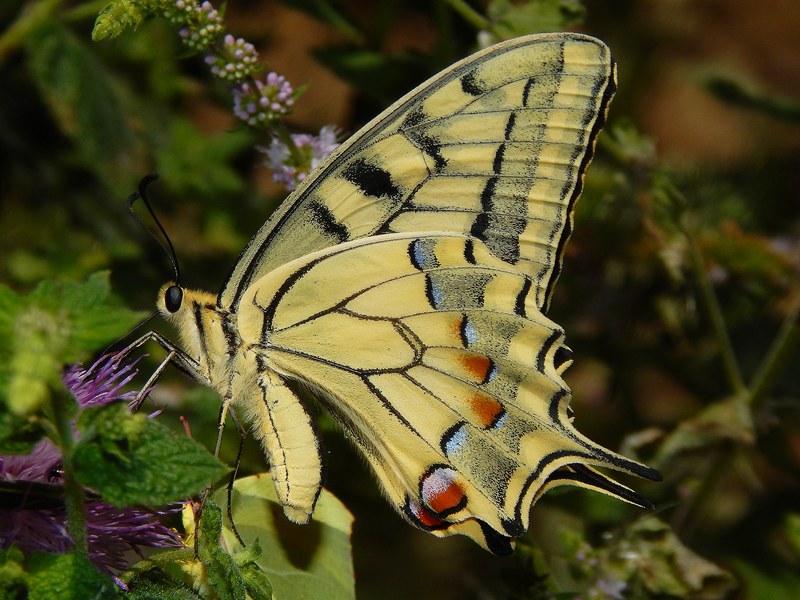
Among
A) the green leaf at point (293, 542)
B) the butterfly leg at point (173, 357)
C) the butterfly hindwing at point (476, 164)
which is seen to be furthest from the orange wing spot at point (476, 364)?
the butterfly leg at point (173, 357)

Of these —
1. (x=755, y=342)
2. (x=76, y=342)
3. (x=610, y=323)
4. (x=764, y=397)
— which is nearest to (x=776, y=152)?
(x=755, y=342)

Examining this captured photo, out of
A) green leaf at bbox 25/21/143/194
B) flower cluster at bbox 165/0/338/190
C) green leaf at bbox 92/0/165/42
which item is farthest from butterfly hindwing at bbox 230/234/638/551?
green leaf at bbox 25/21/143/194

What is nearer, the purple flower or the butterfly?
the purple flower

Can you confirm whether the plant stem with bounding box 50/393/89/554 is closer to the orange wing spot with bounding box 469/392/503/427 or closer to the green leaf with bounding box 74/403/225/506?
the green leaf with bounding box 74/403/225/506

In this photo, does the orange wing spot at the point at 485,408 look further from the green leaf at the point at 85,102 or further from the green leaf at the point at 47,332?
the green leaf at the point at 85,102

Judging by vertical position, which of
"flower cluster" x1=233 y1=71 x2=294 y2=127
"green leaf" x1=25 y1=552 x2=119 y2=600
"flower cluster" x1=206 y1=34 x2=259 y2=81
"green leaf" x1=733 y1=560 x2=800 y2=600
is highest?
"flower cluster" x1=206 y1=34 x2=259 y2=81

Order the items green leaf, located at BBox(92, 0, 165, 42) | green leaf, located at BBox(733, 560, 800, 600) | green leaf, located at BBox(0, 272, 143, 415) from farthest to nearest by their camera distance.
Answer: green leaf, located at BBox(733, 560, 800, 600) → green leaf, located at BBox(92, 0, 165, 42) → green leaf, located at BBox(0, 272, 143, 415)

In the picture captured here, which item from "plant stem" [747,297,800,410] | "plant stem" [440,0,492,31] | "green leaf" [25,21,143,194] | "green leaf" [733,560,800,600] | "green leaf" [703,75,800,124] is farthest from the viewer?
"green leaf" [703,75,800,124]

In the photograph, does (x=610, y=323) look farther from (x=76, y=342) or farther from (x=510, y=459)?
(x=76, y=342)
